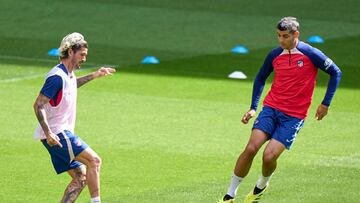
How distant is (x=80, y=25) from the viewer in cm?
3119

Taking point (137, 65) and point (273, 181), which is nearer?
point (273, 181)

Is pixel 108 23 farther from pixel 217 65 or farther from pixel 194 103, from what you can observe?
pixel 194 103

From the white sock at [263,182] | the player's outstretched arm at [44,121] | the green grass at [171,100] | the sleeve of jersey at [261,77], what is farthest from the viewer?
the green grass at [171,100]

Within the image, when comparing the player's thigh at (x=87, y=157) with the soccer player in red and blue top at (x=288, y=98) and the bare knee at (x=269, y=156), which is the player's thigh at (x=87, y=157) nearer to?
the soccer player in red and blue top at (x=288, y=98)

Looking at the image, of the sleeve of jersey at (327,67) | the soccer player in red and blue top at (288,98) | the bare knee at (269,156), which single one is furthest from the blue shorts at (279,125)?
the sleeve of jersey at (327,67)

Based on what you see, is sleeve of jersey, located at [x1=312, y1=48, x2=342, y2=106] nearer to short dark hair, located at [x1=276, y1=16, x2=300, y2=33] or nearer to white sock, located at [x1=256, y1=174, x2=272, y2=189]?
short dark hair, located at [x1=276, y1=16, x2=300, y2=33]

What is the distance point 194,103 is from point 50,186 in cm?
681

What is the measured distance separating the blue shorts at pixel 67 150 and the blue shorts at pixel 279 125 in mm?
2337

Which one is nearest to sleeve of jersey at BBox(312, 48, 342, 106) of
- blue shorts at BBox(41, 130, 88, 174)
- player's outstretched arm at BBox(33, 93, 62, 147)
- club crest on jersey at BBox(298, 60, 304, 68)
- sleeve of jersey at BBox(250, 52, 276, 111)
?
club crest on jersey at BBox(298, 60, 304, 68)

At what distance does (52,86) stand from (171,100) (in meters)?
9.15

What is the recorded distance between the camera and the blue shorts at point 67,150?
1303 cm

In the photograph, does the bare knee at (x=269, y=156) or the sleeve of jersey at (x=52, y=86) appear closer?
the sleeve of jersey at (x=52, y=86)

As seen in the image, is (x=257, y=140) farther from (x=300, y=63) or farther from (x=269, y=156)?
(x=300, y=63)

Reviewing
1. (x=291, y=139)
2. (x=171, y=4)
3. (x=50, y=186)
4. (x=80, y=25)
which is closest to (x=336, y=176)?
(x=291, y=139)
